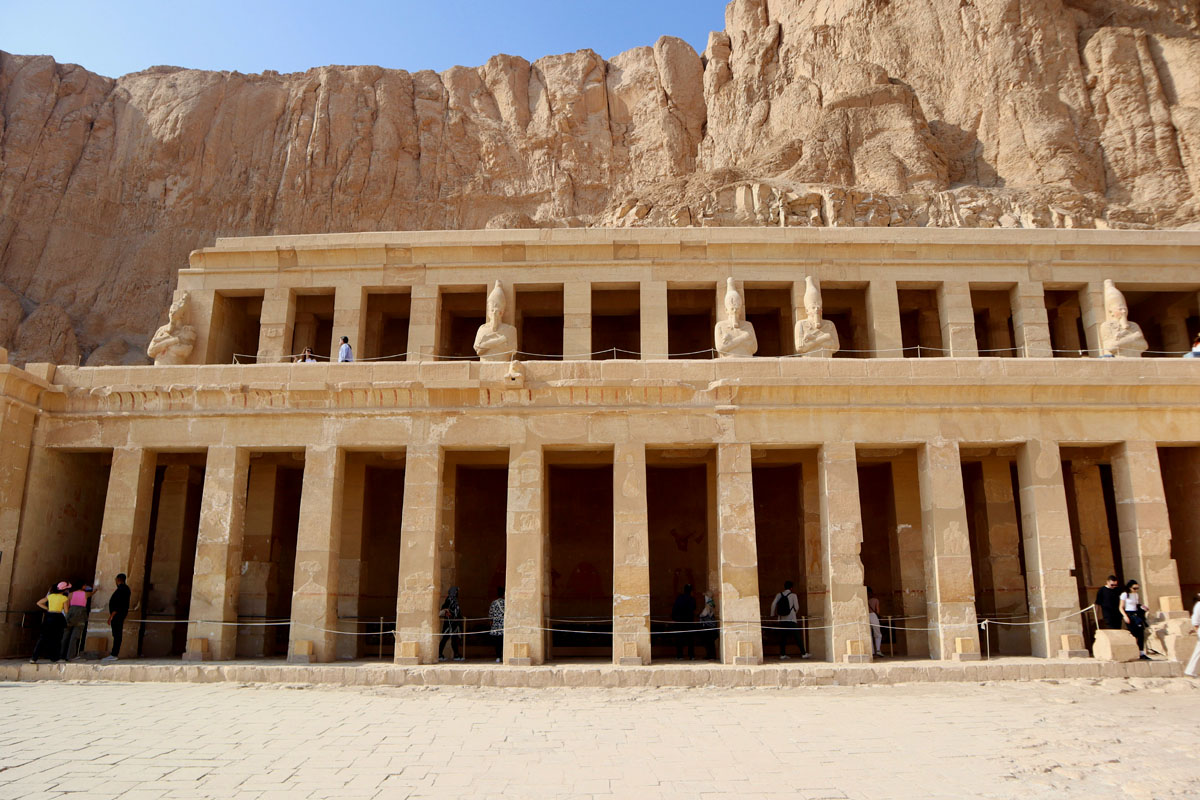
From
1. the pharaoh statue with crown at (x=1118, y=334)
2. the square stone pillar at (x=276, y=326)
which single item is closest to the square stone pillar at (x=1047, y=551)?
the pharaoh statue with crown at (x=1118, y=334)

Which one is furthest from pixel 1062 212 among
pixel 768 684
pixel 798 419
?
pixel 768 684

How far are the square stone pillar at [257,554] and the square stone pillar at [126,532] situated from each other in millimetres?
2028

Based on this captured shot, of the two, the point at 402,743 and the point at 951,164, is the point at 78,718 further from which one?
the point at 951,164

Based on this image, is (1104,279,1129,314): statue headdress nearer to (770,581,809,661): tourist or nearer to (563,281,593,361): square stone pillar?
(770,581,809,661): tourist

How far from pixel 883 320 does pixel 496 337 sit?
334 inches

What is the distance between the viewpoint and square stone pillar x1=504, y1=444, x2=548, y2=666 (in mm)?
15344

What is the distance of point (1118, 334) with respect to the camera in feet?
60.4

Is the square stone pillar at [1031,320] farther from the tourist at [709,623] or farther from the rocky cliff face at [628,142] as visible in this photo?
Answer: the rocky cliff face at [628,142]

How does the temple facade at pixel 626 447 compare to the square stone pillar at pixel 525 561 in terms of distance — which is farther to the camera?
the temple facade at pixel 626 447

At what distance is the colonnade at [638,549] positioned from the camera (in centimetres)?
1541

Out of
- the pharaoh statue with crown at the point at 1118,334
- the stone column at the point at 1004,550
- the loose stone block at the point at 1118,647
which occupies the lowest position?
the loose stone block at the point at 1118,647

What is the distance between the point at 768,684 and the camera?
13.6m

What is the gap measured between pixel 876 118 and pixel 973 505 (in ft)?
88.7

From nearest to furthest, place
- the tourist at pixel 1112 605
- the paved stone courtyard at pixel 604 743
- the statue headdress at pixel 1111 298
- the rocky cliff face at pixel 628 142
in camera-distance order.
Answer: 1. the paved stone courtyard at pixel 604 743
2. the tourist at pixel 1112 605
3. the statue headdress at pixel 1111 298
4. the rocky cliff face at pixel 628 142
